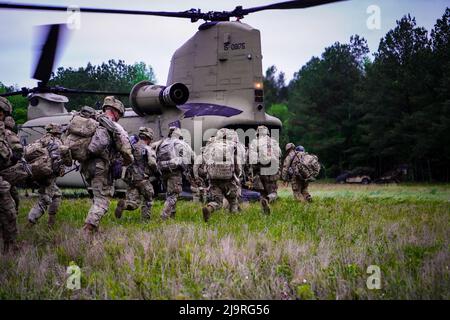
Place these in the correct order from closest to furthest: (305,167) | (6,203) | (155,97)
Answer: (6,203) < (305,167) < (155,97)

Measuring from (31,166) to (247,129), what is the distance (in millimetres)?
6317

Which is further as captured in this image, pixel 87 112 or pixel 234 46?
pixel 234 46

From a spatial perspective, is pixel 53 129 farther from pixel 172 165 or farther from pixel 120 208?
pixel 172 165

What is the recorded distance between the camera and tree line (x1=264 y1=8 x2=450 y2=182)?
17938mm

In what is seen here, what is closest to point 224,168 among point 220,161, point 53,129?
point 220,161

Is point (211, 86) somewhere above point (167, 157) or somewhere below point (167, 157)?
above

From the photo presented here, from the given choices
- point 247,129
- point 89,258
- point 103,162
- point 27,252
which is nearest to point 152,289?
point 89,258

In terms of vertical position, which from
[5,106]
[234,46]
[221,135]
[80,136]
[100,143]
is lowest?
[100,143]

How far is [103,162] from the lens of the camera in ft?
22.5

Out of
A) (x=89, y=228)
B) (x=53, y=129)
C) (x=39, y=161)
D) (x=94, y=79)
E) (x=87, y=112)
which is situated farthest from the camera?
(x=94, y=79)

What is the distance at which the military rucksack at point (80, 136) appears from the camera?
21.8ft

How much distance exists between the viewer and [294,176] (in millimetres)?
12328

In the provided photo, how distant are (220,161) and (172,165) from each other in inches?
40.3
